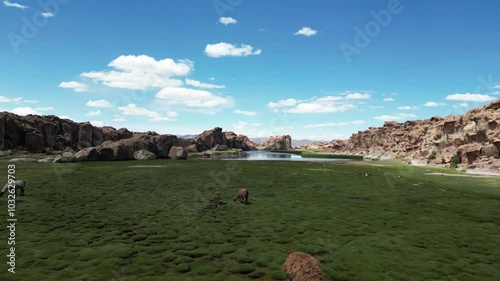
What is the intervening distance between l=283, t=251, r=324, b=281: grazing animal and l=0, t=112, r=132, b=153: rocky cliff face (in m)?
123

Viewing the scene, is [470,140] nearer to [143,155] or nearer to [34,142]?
[143,155]

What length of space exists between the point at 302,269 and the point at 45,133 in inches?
5523

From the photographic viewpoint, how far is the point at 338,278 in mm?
13711

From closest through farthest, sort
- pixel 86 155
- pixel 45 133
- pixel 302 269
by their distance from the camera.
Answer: pixel 302 269, pixel 86 155, pixel 45 133

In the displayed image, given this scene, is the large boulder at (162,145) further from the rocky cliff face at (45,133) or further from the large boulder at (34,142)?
the large boulder at (34,142)

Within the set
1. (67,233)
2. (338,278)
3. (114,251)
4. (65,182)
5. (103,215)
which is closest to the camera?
(338,278)

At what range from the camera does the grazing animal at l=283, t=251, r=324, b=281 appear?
11.7 metres

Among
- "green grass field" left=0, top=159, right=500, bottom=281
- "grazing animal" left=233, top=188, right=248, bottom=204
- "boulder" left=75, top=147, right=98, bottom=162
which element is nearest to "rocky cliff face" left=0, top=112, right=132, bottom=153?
"boulder" left=75, top=147, right=98, bottom=162

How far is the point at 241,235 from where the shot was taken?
773 inches

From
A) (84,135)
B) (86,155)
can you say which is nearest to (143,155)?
(86,155)

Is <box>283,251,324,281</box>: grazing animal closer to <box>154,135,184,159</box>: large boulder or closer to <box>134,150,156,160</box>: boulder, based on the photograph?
<box>134,150,156,160</box>: boulder

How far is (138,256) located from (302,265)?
853 cm

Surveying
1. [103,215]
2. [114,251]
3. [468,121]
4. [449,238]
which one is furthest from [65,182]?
[468,121]

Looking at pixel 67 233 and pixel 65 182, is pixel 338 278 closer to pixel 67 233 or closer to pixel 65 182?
pixel 67 233
